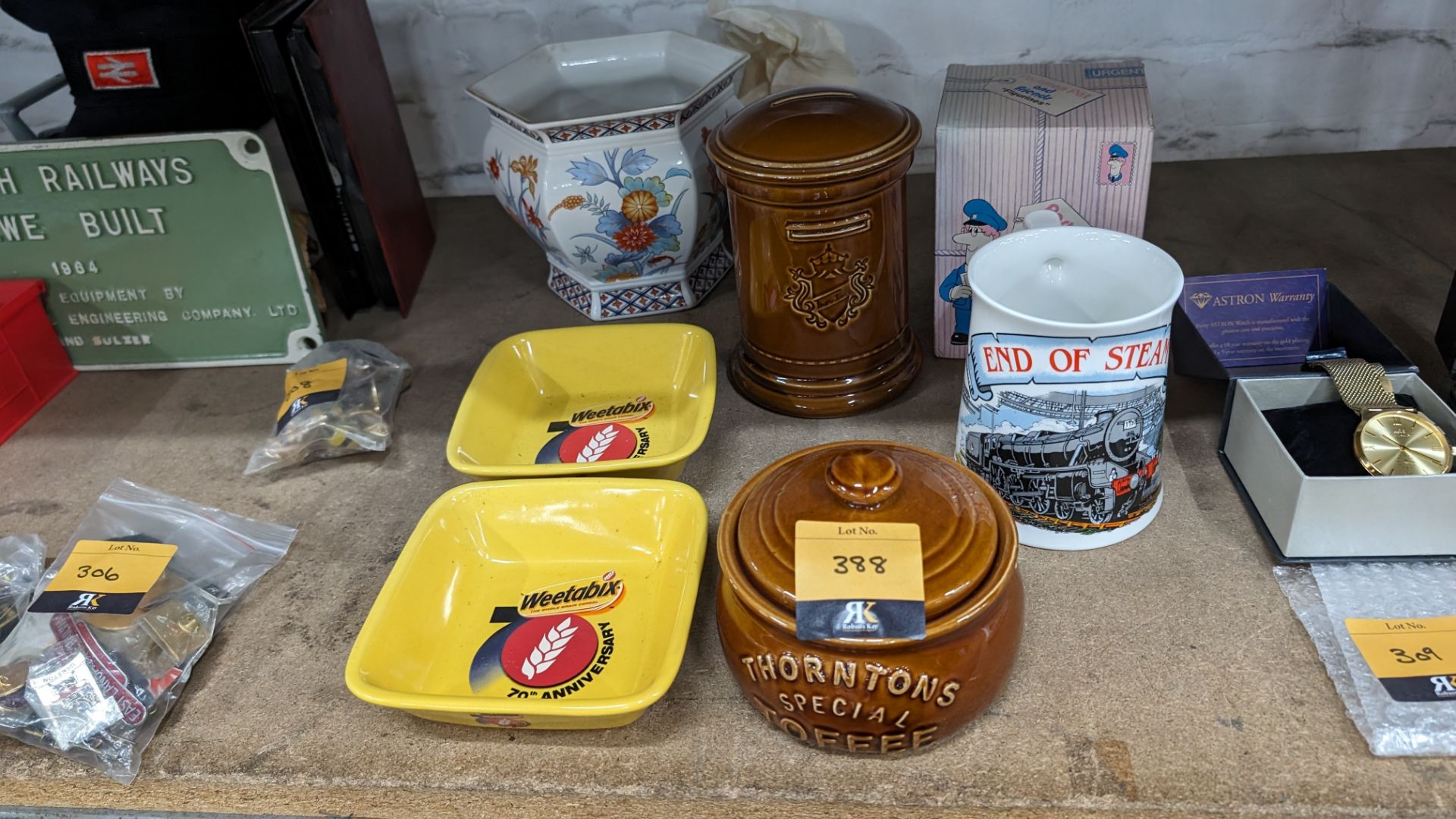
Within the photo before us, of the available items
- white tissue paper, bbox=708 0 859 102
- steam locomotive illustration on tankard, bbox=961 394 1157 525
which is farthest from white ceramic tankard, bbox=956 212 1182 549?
white tissue paper, bbox=708 0 859 102

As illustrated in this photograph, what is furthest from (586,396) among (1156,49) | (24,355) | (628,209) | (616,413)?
(1156,49)

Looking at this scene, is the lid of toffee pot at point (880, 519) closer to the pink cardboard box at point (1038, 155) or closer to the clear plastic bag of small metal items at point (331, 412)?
the pink cardboard box at point (1038, 155)

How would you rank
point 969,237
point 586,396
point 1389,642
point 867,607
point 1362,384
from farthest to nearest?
point 586,396, point 969,237, point 1362,384, point 1389,642, point 867,607

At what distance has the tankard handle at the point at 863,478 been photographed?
2.06 ft

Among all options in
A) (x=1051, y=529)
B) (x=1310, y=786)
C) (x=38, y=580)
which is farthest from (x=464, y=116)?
(x=1310, y=786)

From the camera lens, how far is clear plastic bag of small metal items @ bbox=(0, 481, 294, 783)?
2.38 ft

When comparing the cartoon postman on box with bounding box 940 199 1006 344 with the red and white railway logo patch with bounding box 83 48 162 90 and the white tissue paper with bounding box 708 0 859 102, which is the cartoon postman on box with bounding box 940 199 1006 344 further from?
the red and white railway logo patch with bounding box 83 48 162 90

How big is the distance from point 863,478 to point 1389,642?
1.23 feet

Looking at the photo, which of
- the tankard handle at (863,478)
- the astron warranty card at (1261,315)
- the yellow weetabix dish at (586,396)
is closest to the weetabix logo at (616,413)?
the yellow weetabix dish at (586,396)

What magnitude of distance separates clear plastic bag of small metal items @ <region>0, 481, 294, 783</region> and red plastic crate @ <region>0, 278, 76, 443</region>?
267 mm

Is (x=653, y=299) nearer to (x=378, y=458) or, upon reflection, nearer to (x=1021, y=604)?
(x=378, y=458)

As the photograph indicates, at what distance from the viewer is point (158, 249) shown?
3.62 ft

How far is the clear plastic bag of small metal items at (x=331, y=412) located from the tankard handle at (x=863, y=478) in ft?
1.74

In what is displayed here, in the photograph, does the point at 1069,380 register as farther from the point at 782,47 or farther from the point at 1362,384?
the point at 782,47
